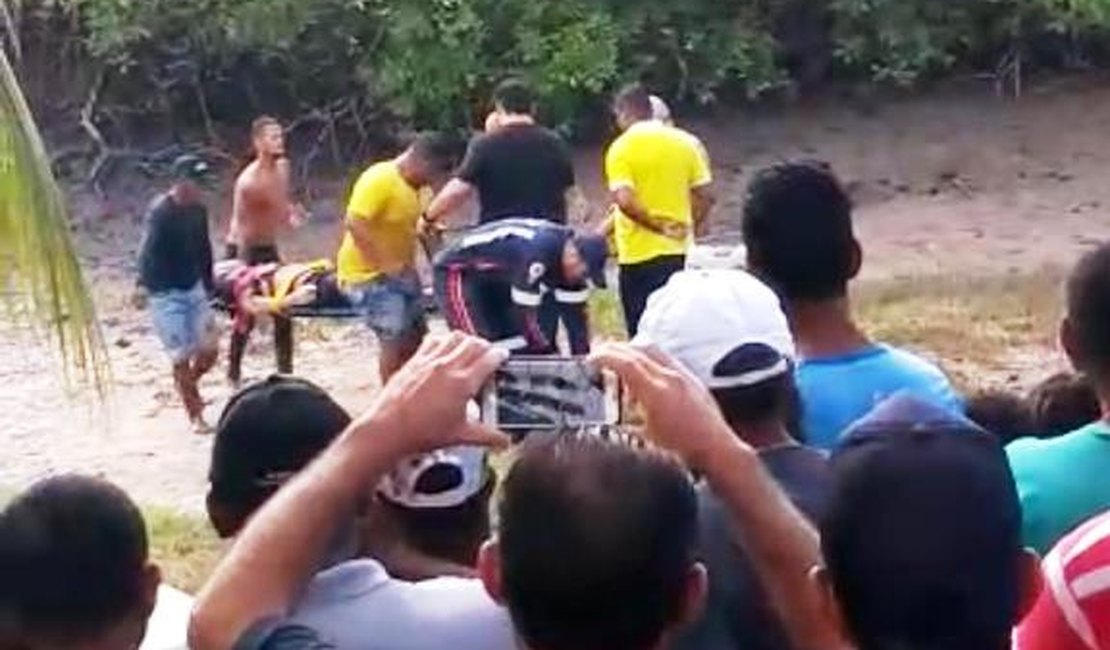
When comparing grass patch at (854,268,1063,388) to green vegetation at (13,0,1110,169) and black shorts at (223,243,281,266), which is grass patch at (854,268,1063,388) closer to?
black shorts at (223,243,281,266)

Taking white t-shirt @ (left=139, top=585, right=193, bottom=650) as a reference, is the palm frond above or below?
above

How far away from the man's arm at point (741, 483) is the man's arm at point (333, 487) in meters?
0.19

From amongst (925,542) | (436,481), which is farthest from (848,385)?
(925,542)

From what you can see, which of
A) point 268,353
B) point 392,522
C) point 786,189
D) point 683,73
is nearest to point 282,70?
point 683,73

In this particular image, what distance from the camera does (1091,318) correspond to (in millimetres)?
4227

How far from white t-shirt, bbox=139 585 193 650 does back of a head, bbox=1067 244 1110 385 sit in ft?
6.42

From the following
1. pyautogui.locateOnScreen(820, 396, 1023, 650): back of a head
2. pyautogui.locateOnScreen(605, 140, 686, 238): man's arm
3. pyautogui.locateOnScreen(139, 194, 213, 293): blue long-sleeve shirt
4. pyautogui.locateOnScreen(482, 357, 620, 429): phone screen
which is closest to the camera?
pyautogui.locateOnScreen(820, 396, 1023, 650): back of a head

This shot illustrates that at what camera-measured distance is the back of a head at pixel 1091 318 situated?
13.8 feet

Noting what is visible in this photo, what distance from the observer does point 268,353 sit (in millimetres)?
14695

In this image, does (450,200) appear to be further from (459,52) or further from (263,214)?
(459,52)

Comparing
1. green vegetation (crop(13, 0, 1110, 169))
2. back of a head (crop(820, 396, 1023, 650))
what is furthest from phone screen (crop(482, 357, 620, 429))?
green vegetation (crop(13, 0, 1110, 169))

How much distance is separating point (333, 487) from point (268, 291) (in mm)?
9557

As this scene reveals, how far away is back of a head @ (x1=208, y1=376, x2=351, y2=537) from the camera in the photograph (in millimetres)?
3881

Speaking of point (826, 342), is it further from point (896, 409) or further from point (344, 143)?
point (344, 143)
